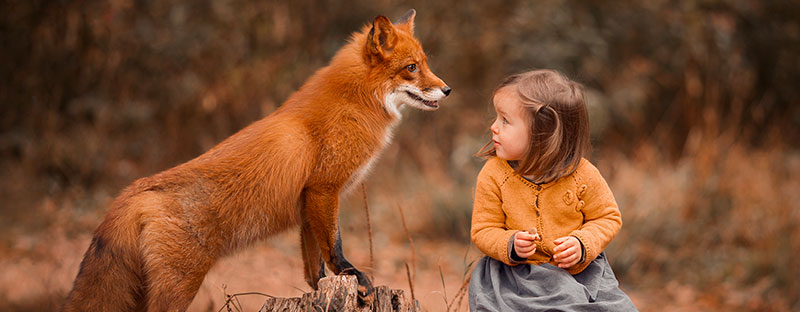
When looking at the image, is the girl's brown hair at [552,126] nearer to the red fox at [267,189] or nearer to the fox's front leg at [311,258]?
the red fox at [267,189]

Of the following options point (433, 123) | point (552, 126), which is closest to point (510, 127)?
point (552, 126)

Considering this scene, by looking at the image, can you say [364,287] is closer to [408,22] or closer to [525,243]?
[525,243]

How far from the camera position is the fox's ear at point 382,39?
12.8 feet

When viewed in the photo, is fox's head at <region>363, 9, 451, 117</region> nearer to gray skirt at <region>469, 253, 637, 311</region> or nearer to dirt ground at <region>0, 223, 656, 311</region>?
gray skirt at <region>469, 253, 637, 311</region>

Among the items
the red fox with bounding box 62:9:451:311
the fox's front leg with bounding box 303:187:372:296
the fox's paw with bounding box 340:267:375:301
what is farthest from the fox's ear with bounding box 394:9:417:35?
the fox's paw with bounding box 340:267:375:301

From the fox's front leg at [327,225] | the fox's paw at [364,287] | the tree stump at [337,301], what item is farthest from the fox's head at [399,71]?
the tree stump at [337,301]

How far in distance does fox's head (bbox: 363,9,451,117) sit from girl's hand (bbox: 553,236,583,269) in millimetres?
1435

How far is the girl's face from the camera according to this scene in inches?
116

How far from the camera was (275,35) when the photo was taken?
964 cm

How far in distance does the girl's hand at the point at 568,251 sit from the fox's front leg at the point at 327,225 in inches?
49.7

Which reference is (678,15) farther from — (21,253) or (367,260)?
(21,253)

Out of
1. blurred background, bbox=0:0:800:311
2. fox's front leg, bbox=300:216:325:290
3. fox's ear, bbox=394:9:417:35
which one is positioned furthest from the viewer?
blurred background, bbox=0:0:800:311

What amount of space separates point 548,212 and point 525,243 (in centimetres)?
26

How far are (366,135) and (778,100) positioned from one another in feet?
36.8
